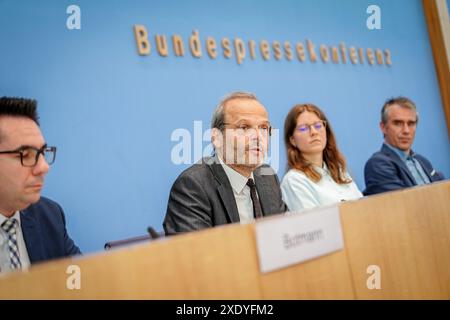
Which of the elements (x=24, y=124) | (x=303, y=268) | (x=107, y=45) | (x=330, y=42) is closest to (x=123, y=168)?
(x=107, y=45)

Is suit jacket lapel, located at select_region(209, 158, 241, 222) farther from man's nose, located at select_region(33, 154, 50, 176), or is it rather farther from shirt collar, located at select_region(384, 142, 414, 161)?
→ shirt collar, located at select_region(384, 142, 414, 161)

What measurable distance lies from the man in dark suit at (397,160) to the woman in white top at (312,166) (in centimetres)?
36

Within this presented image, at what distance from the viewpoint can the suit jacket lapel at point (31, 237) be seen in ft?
3.68

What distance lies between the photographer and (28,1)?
6.12 feet

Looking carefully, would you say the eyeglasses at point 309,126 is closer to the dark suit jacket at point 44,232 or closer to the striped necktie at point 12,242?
the dark suit jacket at point 44,232

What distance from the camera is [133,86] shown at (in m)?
2.13

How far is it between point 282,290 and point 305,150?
1.22m

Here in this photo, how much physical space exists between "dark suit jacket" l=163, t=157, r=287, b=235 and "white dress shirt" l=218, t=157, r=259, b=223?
4 centimetres

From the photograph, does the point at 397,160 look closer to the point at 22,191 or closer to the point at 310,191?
the point at 310,191

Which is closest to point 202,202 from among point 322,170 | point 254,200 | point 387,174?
point 254,200

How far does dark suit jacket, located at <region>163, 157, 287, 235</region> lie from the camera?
4.17ft

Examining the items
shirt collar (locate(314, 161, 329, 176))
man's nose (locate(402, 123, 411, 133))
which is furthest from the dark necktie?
man's nose (locate(402, 123, 411, 133))

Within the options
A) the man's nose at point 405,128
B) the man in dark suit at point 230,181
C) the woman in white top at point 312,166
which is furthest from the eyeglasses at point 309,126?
the man's nose at point 405,128
